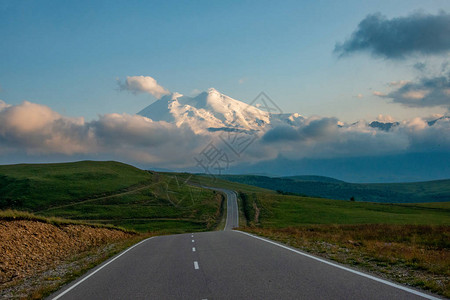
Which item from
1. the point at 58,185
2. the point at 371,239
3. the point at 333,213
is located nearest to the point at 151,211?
the point at 58,185

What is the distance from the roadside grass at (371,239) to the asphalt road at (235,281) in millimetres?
1407

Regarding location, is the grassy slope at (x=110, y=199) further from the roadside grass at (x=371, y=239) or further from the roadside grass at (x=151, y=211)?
the roadside grass at (x=371, y=239)

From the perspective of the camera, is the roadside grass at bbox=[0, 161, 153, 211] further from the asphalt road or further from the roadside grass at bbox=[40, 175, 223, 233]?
the asphalt road

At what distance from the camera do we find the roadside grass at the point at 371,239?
11513 millimetres

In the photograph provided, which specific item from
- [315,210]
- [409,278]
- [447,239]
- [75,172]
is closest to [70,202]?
[75,172]

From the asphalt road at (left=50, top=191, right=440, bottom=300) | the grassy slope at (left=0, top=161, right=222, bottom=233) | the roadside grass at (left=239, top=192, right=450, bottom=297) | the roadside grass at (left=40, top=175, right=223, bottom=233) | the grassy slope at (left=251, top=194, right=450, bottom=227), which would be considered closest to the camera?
the asphalt road at (left=50, top=191, right=440, bottom=300)

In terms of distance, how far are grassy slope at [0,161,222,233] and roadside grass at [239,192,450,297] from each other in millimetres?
15790

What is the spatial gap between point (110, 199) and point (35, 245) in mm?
78104

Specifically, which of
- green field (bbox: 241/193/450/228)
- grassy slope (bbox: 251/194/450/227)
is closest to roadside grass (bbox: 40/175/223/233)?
green field (bbox: 241/193/450/228)

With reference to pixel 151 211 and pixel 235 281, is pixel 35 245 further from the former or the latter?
pixel 151 211

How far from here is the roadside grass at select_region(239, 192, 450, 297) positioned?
11.5 metres

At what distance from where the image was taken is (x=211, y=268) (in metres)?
12.9

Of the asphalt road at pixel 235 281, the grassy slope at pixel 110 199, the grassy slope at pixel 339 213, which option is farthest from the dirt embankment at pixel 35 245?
the grassy slope at pixel 339 213

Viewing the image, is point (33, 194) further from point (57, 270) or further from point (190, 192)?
point (57, 270)
